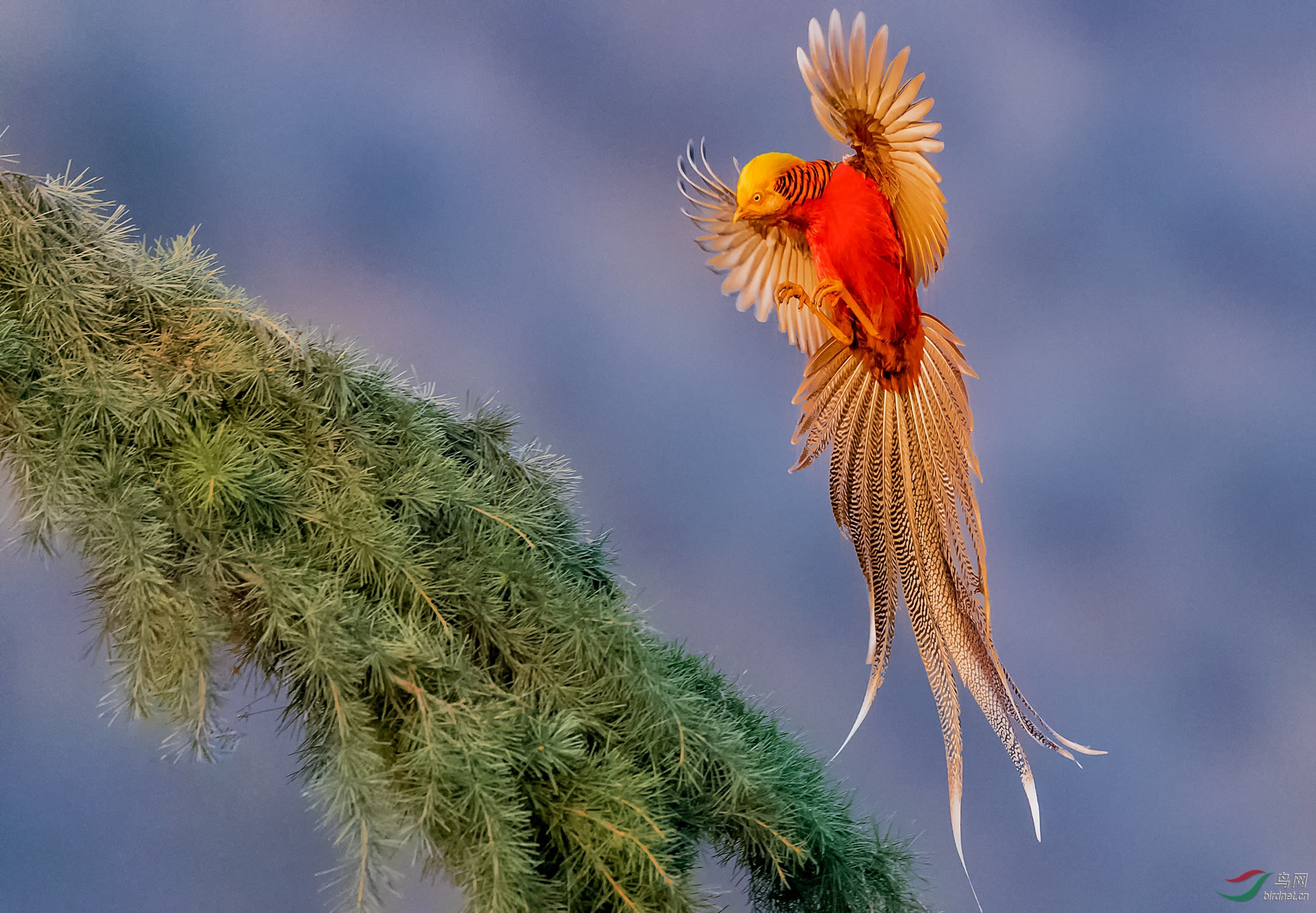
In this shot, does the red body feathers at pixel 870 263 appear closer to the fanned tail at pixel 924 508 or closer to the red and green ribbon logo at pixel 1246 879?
the fanned tail at pixel 924 508

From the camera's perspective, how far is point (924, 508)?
1076 mm

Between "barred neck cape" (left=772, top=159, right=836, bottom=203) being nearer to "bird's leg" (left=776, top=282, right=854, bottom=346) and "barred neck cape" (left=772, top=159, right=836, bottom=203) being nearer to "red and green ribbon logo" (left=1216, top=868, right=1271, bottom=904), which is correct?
"bird's leg" (left=776, top=282, right=854, bottom=346)

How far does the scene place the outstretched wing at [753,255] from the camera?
1.09m

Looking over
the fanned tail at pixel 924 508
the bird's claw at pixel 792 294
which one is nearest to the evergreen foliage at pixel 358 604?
the fanned tail at pixel 924 508

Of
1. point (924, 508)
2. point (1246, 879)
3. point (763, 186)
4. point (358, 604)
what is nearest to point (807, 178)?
point (763, 186)

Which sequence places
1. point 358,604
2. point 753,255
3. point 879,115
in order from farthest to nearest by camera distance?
1. point 753,255
2. point 879,115
3. point 358,604

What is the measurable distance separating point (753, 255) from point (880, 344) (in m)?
0.16

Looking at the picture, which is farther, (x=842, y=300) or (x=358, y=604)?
(x=842, y=300)

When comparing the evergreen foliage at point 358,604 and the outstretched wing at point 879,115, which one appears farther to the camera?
the outstretched wing at point 879,115

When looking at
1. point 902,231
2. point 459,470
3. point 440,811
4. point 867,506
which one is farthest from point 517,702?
point 902,231

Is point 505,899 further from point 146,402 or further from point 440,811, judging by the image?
point 146,402

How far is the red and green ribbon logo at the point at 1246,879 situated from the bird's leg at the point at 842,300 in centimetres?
72

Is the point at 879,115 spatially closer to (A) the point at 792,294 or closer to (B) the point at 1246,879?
(A) the point at 792,294

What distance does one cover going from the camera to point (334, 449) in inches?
31.8
